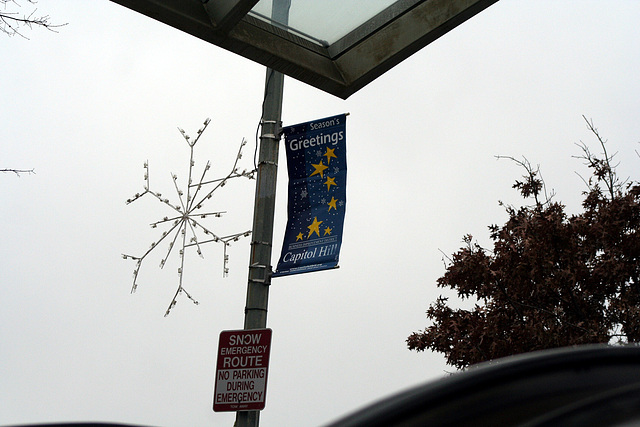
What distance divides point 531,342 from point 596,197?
2.82 m

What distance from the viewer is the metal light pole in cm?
608

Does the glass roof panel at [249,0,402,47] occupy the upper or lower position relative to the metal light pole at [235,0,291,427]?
upper

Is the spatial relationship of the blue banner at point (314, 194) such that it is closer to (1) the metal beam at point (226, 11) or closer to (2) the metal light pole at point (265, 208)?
(2) the metal light pole at point (265, 208)

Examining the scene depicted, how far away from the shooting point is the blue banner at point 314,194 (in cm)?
611

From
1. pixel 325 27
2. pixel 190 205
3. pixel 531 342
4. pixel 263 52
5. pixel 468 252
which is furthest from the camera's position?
pixel 468 252

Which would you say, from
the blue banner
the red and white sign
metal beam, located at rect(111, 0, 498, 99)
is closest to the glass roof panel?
metal beam, located at rect(111, 0, 498, 99)

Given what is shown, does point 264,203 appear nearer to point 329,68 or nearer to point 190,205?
point 329,68

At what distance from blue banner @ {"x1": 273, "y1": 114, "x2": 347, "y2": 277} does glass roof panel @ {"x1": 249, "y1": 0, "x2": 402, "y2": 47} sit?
2.29 feet

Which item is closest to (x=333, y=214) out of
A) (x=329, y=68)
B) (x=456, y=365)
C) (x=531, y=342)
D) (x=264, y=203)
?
(x=264, y=203)

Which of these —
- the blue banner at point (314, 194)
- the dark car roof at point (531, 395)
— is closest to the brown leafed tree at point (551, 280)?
the blue banner at point (314, 194)

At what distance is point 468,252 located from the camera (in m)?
12.5

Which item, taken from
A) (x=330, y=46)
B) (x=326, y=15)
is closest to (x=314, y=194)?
(x=330, y=46)

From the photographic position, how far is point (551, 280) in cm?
1148

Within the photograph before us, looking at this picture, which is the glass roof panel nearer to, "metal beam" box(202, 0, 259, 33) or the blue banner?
"metal beam" box(202, 0, 259, 33)
